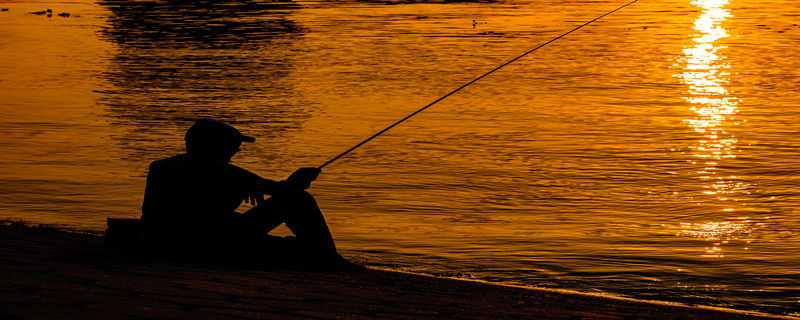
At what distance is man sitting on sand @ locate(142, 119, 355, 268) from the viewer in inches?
247

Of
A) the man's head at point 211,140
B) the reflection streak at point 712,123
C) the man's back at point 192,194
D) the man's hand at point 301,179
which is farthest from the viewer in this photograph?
the reflection streak at point 712,123

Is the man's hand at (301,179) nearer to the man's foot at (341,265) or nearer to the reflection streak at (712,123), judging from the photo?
the man's foot at (341,265)

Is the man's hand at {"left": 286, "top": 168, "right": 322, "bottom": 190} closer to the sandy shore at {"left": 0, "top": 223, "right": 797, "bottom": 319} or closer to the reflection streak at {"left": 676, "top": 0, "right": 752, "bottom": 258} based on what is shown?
the sandy shore at {"left": 0, "top": 223, "right": 797, "bottom": 319}

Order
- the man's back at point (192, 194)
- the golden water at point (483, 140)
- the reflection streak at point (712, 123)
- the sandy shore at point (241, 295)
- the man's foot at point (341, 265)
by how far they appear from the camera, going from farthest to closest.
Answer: the reflection streak at point (712, 123)
the golden water at point (483, 140)
the man's foot at point (341, 265)
the man's back at point (192, 194)
the sandy shore at point (241, 295)

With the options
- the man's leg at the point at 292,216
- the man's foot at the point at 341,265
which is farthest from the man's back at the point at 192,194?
the man's foot at the point at 341,265

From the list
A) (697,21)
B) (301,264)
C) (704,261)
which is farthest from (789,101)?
(697,21)

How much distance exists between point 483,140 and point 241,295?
8157mm

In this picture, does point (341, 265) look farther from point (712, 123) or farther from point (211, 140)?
point (712, 123)

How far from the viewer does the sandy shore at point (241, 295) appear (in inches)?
212

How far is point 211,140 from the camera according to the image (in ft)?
20.4

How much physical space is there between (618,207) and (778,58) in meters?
13.3

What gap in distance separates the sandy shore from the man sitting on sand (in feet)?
0.47

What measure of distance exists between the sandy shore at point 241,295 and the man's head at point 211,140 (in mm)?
537

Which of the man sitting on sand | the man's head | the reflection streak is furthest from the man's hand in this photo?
the reflection streak
